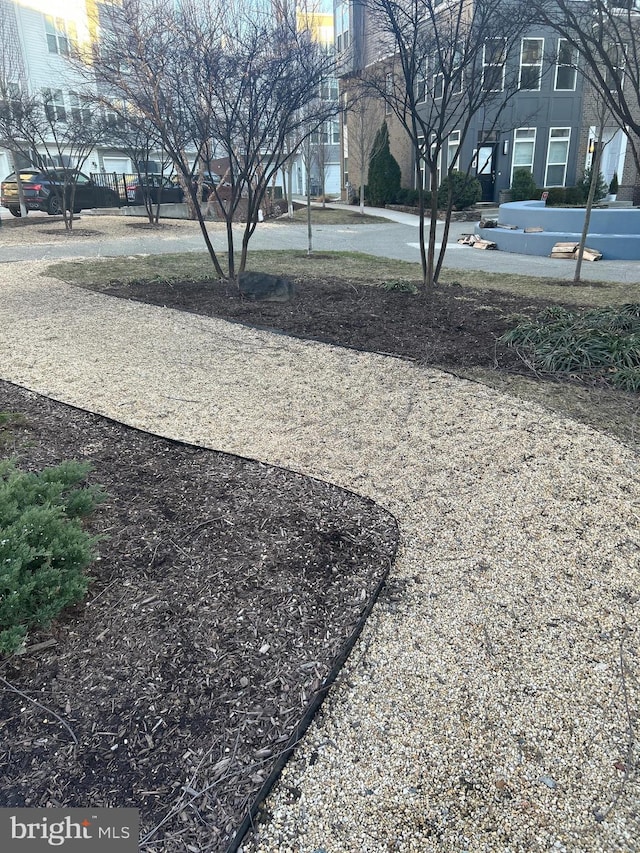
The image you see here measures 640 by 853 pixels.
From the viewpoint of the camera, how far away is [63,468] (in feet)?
8.76

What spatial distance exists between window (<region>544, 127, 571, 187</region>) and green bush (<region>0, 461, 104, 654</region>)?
25.7 metres

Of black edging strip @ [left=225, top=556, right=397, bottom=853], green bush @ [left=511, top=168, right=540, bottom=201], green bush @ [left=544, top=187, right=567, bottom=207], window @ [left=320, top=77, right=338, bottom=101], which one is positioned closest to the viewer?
black edging strip @ [left=225, top=556, right=397, bottom=853]

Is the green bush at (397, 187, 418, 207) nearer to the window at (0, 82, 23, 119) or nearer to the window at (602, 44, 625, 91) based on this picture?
the window at (0, 82, 23, 119)

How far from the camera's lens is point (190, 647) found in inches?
81.8

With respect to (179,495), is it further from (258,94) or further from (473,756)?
(258,94)

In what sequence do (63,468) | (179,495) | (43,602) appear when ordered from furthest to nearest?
1. (179,495)
2. (63,468)
3. (43,602)

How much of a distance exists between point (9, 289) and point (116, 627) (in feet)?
25.6

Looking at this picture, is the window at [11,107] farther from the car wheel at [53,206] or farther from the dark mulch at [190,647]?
the dark mulch at [190,647]

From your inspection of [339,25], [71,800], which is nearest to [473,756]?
[71,800]

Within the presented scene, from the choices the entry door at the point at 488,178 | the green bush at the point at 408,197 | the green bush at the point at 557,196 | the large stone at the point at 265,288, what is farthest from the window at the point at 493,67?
the green bush at the point at 408,197

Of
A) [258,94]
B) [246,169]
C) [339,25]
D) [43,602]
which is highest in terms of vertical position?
[339,25]

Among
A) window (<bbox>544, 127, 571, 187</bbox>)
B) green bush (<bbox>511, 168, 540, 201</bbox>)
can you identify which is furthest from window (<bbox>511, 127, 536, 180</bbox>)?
green bush (<bbox>511, 168, 540, 201</bbox>)

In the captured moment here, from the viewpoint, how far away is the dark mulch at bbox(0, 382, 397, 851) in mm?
1622

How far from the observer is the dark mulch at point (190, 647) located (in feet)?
5.32
